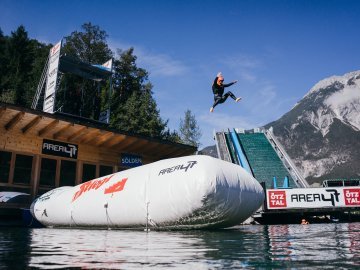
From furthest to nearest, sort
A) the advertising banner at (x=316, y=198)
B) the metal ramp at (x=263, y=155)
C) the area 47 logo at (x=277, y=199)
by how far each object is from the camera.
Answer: the metal ramp at (x=263, y=155), the area 47 logo at (x=277, y=199), the advertising banner at (x=316, y=198)

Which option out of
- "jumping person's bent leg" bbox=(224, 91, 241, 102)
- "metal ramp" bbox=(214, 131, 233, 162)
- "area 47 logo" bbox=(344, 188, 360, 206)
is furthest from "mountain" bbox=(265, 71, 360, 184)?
"jumping person's bent leg" bbox=(224, 91, 241, 102)

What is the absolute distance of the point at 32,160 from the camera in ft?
44.9

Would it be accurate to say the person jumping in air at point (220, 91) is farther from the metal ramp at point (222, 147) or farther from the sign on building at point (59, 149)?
the metal ramp at point (222, 147)

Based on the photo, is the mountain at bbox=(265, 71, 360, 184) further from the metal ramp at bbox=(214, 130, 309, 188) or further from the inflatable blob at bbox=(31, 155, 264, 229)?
the inflatable blob at bbox=(31, 155, 264, 229)

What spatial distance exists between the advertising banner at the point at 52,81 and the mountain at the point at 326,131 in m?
100

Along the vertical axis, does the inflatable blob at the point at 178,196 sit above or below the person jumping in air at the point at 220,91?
below

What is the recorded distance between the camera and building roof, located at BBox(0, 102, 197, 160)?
1253 centimetres

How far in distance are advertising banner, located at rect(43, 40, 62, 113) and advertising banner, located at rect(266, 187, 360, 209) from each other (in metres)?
12.3

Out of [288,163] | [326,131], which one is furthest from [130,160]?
[326,131]

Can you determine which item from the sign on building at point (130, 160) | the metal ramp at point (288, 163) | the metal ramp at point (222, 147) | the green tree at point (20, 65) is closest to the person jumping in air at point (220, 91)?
the sign on building at point (130, 160)

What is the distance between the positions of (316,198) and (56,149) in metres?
12.5

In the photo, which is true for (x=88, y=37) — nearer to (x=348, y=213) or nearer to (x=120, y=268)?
(x=348, y=213)

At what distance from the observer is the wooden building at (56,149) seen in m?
13.0

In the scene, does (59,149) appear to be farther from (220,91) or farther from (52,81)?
(220,91)
